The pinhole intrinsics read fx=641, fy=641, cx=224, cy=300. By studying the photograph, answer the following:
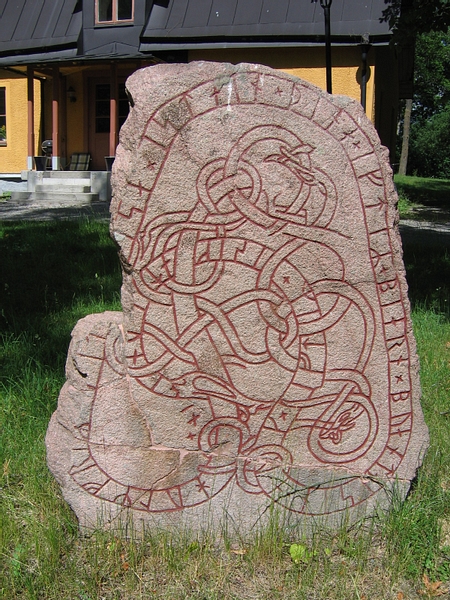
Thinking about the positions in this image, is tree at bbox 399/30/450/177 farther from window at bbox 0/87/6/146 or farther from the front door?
window at bbox 0/87/6/146

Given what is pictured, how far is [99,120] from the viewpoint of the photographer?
1600 centimetres

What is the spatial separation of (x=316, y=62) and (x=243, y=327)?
1166cm

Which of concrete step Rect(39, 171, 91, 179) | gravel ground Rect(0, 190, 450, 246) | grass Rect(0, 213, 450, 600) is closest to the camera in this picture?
grass Rect(0, 213, 450, 600)

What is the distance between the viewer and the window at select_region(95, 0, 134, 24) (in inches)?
568

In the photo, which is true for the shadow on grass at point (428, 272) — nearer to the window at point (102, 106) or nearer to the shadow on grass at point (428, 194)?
the shadow on grass at point (428, 194)

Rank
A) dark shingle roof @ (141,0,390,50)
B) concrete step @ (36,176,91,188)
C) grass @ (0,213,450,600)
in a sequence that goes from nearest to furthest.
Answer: grass @ (0,213,450,600) → dark shingle roof @ (141,0,390,50) → concrete step @ (36,176,91,188)

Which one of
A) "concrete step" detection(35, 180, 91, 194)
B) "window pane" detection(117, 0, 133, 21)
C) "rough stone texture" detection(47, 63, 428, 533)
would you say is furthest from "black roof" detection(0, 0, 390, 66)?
"rough stone texture" detection(47, 63, 428, 533)

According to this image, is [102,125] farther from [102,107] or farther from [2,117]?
→ [2,117]

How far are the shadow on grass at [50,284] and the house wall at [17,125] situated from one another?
9.36 m

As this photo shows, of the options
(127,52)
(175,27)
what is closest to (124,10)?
(127,52)

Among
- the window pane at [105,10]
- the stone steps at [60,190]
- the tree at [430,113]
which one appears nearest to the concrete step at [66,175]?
the stone steps at [60,190]

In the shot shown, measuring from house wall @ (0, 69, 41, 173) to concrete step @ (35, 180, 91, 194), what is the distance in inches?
110

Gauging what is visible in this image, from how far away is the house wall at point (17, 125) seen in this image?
1631 centimetres

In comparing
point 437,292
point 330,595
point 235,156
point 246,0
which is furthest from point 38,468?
point 246,0
